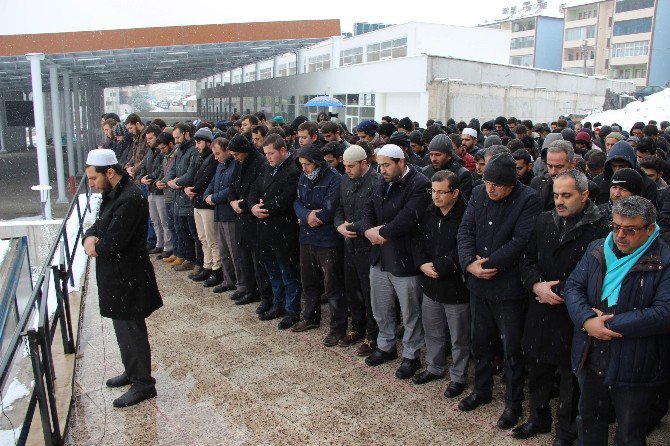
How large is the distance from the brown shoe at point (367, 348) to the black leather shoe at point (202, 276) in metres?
2.92

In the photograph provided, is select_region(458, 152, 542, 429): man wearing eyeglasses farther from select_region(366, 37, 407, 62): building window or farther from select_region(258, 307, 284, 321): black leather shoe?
select_region(366, 37, 407, 62): building window

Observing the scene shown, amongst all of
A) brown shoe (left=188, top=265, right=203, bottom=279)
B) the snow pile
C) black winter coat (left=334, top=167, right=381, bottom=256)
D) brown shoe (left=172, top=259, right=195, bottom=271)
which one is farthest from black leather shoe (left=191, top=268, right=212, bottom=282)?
the snow pile

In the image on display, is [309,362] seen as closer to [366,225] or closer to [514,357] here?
[366,225]

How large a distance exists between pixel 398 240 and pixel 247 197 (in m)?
2.11

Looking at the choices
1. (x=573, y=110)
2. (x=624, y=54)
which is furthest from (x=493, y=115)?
(x=624, y=54)

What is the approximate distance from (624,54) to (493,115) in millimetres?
42916

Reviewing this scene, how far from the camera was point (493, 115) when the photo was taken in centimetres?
2202

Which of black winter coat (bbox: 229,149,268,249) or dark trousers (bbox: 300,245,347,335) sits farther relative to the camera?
black winter coat (bbox: 229,149,268,249)

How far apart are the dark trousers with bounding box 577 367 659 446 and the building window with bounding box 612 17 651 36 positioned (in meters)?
60.2

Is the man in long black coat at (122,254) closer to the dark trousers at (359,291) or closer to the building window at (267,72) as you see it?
the dark trousers at (359,291)

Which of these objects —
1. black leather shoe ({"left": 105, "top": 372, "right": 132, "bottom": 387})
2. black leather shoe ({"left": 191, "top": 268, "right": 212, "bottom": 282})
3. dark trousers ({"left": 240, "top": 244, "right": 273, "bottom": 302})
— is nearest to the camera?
black leather shoe ({"left": 105, "top": 372, "right": 132, "bottom": 387})

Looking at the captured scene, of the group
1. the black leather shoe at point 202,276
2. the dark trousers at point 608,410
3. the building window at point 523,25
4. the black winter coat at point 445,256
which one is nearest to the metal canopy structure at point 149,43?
the black leather shoe at point 202,276

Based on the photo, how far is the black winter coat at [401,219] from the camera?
4.52 metres

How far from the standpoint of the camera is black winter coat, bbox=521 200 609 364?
11.3 feet
